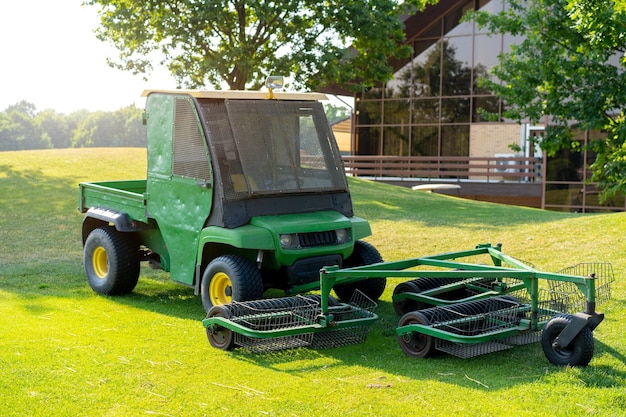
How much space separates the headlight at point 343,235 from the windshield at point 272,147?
531mm

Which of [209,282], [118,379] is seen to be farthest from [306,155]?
[118,379]

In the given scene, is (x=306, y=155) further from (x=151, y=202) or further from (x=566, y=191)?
(x=566, y=191)

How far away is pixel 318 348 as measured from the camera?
7.14 m

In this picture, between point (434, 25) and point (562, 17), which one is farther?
point (434, 25)

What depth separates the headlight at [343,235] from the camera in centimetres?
842

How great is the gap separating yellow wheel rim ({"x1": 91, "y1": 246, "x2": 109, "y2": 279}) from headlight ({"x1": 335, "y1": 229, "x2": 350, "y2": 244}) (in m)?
2.97

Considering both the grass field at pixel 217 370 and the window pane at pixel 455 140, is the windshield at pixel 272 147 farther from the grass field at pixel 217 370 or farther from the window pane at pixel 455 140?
the window pane at pixel 455 140

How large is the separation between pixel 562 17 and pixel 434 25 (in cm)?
1871

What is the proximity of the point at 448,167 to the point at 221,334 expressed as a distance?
2590 centimetres

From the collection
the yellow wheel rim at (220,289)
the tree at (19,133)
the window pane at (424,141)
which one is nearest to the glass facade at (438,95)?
the window pane at (424,141)

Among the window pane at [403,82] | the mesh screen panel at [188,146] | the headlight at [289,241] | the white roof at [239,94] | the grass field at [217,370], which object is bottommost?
the grass field at [217,370]

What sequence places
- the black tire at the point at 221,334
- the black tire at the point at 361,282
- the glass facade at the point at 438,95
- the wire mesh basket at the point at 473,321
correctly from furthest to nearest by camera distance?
the glass facade at the point at 438,95, the black tire at the point at 361,282, the black tire at the point at 221,334, the wire mesh basket at the point at 473,321

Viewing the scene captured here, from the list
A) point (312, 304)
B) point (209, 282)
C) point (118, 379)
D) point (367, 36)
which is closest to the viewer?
point (118, 379)

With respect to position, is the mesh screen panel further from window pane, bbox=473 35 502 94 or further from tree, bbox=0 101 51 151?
tree, bbox=0 101 51 151
